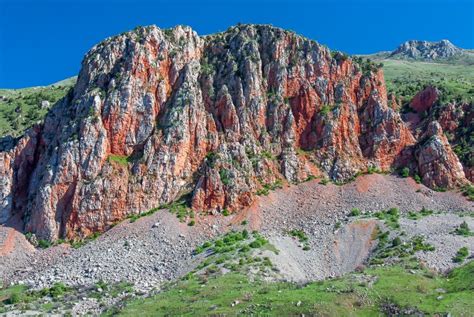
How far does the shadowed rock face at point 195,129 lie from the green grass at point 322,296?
90.2ft

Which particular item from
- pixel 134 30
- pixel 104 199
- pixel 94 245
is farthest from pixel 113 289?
pixel 134 30

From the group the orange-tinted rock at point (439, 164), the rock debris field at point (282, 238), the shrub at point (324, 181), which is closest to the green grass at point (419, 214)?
the rock debris field at point (282, 238)

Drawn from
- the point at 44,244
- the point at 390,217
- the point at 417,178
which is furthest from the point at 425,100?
the point at 44,244

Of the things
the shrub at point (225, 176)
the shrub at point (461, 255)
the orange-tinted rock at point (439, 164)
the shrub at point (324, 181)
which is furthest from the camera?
the shrub at point (324, 181)

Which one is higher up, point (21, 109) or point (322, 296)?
point (21, 109)

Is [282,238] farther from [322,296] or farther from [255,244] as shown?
[322,296]

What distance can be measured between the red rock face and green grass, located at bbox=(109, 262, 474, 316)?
55255 millimetres

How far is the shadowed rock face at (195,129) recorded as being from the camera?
284 ft

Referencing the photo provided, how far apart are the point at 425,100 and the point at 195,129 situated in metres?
51.4

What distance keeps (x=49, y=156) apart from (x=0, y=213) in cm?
1232

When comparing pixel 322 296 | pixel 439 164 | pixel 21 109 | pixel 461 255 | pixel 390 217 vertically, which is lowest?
pixel 322 296

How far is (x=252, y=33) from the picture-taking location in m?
108

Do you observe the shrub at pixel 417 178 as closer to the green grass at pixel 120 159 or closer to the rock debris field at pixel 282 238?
the rock debris field at pixel 282 238

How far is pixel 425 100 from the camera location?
112 m
